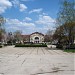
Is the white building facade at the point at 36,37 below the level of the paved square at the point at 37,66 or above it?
above

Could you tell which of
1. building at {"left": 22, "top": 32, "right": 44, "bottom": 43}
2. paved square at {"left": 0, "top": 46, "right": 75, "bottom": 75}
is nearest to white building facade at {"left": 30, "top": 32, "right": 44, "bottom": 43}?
building at {"left": 22, "top": 32, "right": 44, "bottom": 43}

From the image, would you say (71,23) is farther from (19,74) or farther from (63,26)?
(19,74)

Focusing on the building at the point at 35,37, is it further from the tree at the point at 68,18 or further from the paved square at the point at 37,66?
the paved square at the point at 37,66

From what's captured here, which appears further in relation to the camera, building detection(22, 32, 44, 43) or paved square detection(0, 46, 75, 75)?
building detection(22, 32, 44, 43)

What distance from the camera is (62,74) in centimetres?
1107

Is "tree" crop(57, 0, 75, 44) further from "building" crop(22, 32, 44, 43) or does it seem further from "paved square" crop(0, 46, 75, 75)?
"building" crop(22, 32, 44, 43)

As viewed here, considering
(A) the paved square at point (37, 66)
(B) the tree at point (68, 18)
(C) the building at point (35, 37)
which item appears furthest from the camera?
(C) the building at point (35, 37)

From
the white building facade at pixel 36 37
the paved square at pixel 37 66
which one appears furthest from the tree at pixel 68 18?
the white building facade at pixel 36 37

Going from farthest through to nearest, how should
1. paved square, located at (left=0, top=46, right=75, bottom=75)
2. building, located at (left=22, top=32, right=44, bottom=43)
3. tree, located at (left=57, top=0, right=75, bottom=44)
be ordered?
building, located at (left=22, top=32, right=44, bottom=43) < tree, located at (left=57, top=0, right=75, bottom=44) < paved square, located at (left=0, top=46, right=75, bottom=75)

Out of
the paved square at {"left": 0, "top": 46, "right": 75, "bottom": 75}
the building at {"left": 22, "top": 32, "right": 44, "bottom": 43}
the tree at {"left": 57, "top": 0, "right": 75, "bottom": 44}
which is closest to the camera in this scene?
the paved square at {"left": 0, "top": 46, "right": 75, "bottom": 75}

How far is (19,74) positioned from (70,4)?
42.0 metres

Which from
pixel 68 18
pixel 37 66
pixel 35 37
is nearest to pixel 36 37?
pixel 35 37

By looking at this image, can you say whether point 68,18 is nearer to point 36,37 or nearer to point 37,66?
point 37,66

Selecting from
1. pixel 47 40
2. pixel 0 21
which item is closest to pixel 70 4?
pixel 0 21
